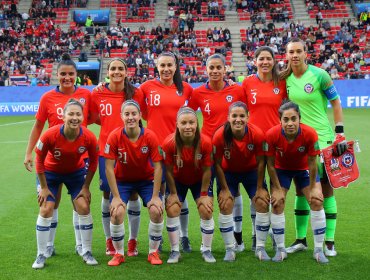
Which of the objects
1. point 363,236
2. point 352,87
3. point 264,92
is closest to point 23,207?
point 264,92

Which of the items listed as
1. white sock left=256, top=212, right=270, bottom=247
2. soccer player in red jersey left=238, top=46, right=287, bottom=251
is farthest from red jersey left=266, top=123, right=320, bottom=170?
white sock left=256, top=212, right=270, bottom=247

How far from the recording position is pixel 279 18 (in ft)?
120

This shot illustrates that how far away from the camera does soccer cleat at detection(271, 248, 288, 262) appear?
6.00 meters

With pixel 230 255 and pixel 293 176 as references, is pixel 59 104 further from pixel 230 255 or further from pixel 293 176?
pixel 293 176

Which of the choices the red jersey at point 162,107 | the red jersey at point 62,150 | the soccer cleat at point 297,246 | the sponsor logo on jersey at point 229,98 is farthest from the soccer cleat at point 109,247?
the sponsor logo on jersey at point 229,98

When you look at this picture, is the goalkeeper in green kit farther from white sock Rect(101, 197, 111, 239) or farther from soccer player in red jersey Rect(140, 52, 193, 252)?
white sock Rect(101, 197, 111, 239)

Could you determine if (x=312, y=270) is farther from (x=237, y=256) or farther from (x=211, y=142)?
(x=211, y=142)

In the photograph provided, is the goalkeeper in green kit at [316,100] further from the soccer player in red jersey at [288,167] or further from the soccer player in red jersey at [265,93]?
the soccer player in red jersey at [288,167]

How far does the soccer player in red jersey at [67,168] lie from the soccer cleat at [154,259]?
1.85 feet

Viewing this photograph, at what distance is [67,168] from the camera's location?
6.07 m

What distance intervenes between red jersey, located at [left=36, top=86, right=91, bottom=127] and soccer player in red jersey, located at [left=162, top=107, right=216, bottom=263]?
1036mm

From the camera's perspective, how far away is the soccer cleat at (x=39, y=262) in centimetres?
588

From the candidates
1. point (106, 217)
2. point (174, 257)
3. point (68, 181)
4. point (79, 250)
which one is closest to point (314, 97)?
point (174, 257)

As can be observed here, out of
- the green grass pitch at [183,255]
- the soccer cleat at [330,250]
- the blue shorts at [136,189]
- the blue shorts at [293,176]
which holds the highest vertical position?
the blue shorts at [293,176]
